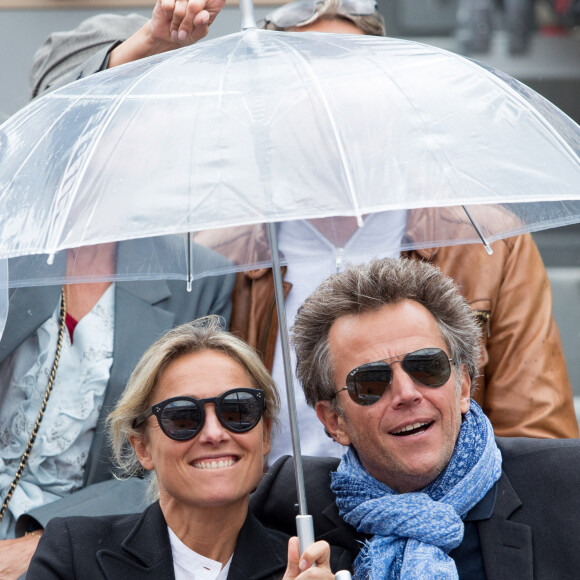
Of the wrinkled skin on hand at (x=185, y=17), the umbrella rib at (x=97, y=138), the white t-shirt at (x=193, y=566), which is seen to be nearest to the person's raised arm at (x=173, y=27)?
the wrinkled skin on hand at (x=185, y=17)

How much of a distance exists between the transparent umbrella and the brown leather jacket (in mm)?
790

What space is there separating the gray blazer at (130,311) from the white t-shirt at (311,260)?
0.24 m

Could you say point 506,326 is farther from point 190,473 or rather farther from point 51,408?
point 51,408

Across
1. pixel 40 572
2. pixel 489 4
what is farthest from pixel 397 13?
pixel 40 572

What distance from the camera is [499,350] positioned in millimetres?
3104

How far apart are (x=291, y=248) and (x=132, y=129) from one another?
97cm

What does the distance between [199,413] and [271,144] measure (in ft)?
2.57

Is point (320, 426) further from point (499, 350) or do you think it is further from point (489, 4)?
point (489, 4)

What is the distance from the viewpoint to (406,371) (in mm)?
2432

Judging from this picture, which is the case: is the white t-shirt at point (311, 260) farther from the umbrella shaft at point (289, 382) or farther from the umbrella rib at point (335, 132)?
the umbrella rib at point (335, 132)


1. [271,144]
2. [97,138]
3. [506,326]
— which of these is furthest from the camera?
[506,326]

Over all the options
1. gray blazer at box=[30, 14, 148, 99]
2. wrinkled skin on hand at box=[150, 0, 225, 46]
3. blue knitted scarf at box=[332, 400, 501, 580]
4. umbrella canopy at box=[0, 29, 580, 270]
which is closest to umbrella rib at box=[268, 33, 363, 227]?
umbrella canopy at box=[0, 29, 580, 270]

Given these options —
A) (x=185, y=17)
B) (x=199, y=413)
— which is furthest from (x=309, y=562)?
(x=185, y=17)

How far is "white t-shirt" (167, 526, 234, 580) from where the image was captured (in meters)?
2.55
